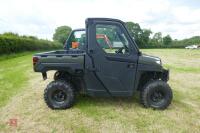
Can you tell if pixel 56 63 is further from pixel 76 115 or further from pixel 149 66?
pixel 149 66

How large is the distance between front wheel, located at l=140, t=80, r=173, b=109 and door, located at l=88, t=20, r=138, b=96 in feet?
1.19

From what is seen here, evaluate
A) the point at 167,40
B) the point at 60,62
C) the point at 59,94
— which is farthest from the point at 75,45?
the point at 167,40

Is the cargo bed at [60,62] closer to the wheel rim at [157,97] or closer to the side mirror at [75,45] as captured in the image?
the side mirror at [75,45]

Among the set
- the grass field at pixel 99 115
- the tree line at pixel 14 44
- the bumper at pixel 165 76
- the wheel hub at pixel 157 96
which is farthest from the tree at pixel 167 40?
the wheel hub at pixel 157 96

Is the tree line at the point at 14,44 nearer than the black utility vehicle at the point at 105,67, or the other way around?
Result: the black utility vehicle at the point at 105,67

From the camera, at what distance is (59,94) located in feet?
20.6

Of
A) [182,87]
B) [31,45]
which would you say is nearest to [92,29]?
[182,87]

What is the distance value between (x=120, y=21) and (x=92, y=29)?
2.16ft

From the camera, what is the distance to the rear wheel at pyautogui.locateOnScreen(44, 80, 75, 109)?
20.3 feet

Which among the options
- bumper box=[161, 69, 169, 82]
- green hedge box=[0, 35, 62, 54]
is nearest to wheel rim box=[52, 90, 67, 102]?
bumper box=[161, 69, 169, 82]

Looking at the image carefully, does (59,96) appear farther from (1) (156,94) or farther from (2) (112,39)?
(1) (156,94)

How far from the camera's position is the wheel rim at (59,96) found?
6273mm

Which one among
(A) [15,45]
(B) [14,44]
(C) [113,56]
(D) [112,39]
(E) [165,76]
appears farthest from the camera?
(A) [15,45]

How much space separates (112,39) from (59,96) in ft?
5.92
